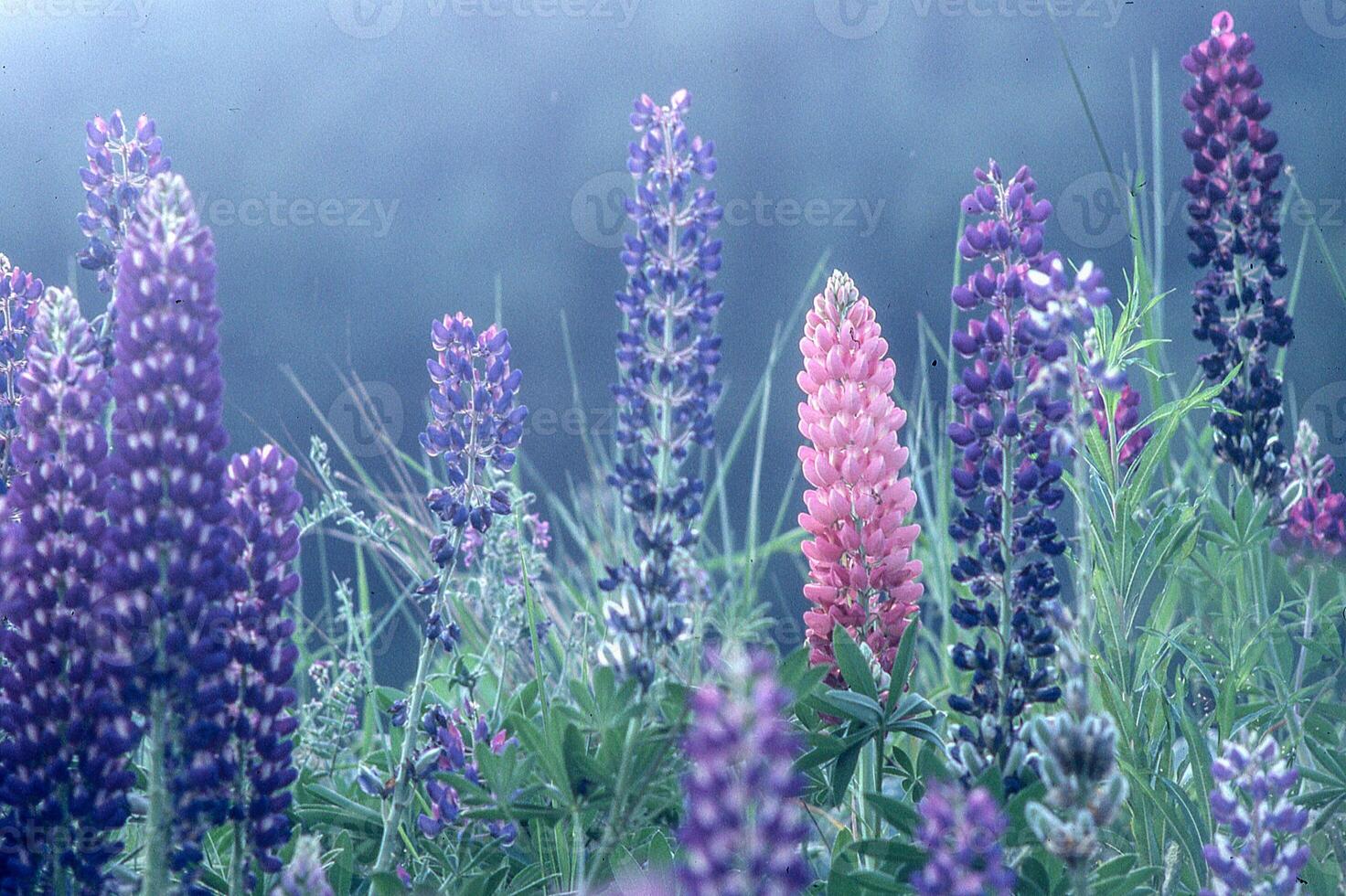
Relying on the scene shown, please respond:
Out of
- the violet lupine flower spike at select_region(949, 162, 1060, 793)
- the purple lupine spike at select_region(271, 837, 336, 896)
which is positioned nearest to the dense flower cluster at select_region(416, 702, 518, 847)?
the purple lupine spike at select_region(271, 837, 336, 896)

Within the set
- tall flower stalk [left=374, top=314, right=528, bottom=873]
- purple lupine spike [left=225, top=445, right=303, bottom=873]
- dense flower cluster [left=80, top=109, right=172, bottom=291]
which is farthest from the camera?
dense flower cluster [left=80, top=109, right=172, bottom=291]

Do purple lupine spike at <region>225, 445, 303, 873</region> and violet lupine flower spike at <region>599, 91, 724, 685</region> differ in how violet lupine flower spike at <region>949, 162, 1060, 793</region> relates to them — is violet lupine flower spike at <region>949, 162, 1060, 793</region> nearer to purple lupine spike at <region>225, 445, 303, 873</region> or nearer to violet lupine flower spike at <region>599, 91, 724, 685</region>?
violet lupine flower spike at <region>599, 91, 724, 685</region>

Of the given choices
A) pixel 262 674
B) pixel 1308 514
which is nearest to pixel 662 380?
pixel 262 674

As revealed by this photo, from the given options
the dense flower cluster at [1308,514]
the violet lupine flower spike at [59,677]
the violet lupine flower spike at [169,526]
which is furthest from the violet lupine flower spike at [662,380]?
the dense flower cluster at [1308,514]

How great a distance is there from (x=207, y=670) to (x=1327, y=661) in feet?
6.58

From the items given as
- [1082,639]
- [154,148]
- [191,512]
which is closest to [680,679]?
[1082,639]

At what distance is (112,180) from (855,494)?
1268 millimetres

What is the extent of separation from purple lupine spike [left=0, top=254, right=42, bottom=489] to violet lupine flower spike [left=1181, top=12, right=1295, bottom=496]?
6.89ft

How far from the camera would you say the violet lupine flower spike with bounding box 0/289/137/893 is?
149 cm

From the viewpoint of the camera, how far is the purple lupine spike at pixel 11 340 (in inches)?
75.3

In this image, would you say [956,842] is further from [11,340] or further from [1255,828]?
[11,340]

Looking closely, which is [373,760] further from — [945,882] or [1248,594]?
[1248,594]

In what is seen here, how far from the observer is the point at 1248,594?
9.28 ft

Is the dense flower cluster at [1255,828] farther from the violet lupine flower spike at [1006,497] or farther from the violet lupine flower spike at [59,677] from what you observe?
the violet lupine flower spike at [59,677]
